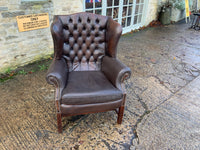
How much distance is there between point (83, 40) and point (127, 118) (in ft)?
3.53

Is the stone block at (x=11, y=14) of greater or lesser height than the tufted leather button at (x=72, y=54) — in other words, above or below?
above

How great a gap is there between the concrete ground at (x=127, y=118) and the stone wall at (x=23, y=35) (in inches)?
15.3

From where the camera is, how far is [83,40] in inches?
76.0

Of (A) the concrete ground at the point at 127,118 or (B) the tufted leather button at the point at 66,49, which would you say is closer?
(A) the concrete ground at the point at 127,118

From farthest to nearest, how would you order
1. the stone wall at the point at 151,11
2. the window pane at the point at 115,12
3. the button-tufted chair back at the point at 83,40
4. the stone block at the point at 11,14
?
the stone wall at the point at 151,11 < the window pane at the point at 115,12 < the stone block at the point at 11,14 < the button-tufted chair back at the point at 83,40

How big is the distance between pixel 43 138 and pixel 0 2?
1960 millimetres

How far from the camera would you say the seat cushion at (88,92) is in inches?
54.6

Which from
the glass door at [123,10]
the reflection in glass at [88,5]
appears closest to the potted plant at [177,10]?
the glass door at [123,10]

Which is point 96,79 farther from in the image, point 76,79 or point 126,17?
point 126,17

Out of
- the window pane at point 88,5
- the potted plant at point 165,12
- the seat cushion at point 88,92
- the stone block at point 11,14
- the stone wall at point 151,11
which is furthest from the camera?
the potted plant at point 165,12

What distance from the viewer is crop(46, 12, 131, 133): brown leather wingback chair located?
141 cm

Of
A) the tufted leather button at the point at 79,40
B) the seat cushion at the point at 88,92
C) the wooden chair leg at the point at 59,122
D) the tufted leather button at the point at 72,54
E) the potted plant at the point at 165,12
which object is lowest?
the wooden chair leg at the point at 59,122

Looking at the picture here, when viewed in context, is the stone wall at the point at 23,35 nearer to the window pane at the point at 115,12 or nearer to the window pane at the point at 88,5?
the window pane at the point at 88,5

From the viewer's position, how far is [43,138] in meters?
1.48
